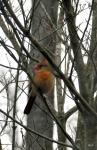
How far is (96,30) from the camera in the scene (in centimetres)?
475

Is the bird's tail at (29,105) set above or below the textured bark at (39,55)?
below

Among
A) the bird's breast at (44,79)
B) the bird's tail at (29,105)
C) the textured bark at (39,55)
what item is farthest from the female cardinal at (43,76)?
the textured bark at (39,55)

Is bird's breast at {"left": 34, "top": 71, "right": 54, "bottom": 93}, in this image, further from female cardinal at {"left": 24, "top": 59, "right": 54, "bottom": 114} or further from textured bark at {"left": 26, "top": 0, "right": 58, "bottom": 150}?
textured bark at {"left": 26, "top": 0, "right": 58, "bottom": 150}

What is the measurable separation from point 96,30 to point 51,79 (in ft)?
2.48

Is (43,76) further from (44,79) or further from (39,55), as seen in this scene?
(39,55)

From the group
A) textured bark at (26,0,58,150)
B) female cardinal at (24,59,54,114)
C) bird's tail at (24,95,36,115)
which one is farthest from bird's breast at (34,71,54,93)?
textured bark at (26,0,58,150)

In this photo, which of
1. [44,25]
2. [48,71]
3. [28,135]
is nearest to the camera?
[48,71]

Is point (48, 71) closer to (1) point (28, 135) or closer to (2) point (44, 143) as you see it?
(1) point (28, 135)

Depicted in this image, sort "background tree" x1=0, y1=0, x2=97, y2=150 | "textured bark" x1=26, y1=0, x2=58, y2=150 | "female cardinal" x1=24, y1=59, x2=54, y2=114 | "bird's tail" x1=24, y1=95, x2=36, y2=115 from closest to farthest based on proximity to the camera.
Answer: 1. "background tree" x1=0, y1=0, x2=97, y2=150
2. "female cardinal" x1=24, y1=59, x2=54, y2=114
3. "bird's tail" x1=24, y1=95, x2=36, y2=115
4. "textured bark" x1=26, y1=0, x2=58, y2=150

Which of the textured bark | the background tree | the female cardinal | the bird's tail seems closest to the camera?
the background tree

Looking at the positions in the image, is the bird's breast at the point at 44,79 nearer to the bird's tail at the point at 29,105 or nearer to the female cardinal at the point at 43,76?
the female cardinal at the point at 43,76

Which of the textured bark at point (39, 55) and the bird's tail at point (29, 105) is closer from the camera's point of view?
the bird's tail at point (29, 105)

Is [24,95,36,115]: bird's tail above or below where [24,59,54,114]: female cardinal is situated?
below

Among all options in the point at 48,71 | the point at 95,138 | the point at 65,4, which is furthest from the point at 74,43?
the point at 48,71
